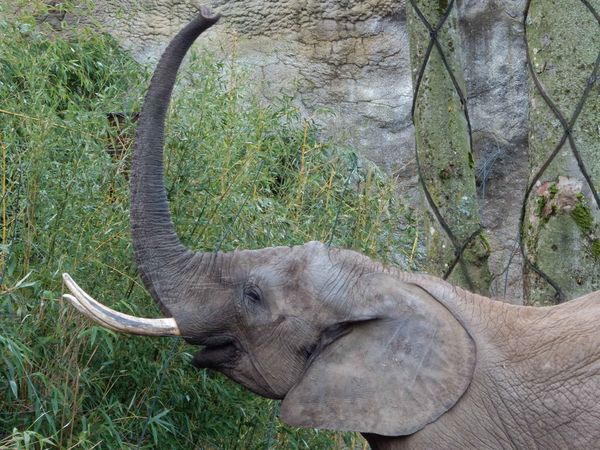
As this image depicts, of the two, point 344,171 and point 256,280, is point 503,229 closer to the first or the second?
point 344,171

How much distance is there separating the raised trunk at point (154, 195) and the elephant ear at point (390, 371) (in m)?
0.68

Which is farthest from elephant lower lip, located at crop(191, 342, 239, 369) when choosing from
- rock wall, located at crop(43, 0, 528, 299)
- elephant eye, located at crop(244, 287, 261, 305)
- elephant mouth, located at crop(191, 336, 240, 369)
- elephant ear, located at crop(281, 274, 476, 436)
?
rock wall, located at crop(43, 0, 528, 299)

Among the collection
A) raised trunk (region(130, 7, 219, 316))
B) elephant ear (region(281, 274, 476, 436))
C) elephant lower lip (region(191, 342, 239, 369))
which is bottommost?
elephant lower lip (region(191, 342, 239, 369))

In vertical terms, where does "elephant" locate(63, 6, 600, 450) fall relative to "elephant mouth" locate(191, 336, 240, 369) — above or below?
above

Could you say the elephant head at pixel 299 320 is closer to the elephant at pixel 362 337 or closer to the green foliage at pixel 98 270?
the elephant at pixel 362 337

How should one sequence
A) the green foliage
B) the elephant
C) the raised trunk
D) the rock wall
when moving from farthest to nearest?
the rock wall
the green foliage
the raised trunk
the elephant

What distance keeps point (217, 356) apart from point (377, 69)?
19.2ft

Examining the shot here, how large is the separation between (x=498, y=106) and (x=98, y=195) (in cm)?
554

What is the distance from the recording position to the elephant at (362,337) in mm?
2705

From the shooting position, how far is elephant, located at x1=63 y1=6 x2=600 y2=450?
2705 millimetres

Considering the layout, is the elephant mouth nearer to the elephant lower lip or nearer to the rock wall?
the elephant lower lip

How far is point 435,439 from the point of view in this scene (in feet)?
8.80

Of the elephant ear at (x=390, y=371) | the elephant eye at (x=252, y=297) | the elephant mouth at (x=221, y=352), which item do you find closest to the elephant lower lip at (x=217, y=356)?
the elephant mouth at (x=221, y=352)

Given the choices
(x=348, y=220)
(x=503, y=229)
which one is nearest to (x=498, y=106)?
(x=503, y=229)
